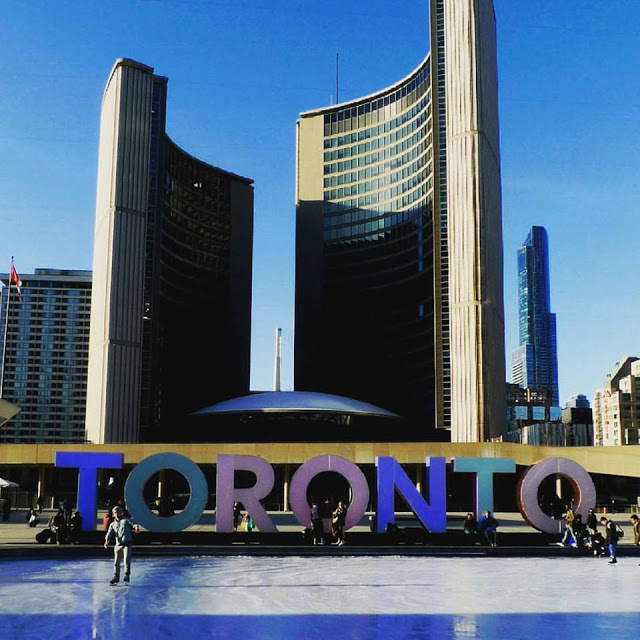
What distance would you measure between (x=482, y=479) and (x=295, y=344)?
364 feet

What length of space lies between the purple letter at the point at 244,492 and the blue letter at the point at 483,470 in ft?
26.2

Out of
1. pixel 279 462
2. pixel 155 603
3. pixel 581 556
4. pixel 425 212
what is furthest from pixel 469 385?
pixel 155 603

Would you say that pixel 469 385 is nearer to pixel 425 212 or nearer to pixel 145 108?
pixel 425 212

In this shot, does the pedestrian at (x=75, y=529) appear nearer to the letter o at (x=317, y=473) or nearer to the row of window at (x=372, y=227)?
the letter o at (x=317, y=473)

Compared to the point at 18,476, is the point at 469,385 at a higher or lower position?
higher

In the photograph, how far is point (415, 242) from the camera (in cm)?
11825

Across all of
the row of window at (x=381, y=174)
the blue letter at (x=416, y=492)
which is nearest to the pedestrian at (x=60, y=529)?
the blue letter at (x=416, y=492)

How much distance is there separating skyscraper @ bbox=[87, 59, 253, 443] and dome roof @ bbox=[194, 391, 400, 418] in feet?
38.9

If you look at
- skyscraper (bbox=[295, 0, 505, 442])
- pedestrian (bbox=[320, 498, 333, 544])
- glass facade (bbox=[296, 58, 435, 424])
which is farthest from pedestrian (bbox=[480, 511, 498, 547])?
glass facade (bbox=[296, 58, 435, 424])

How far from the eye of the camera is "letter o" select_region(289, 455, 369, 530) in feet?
105

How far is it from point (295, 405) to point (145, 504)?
61721 mm

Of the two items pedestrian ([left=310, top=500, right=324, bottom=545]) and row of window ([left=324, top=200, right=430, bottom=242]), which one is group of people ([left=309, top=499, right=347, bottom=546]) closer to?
pedestrian ([left=310, top=500, right=324, bottom=545])

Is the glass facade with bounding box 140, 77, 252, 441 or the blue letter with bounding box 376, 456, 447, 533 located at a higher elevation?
the glass facade with bounding box 140, 77, 252, 441

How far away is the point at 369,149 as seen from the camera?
133125 mm
